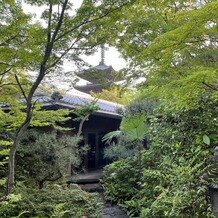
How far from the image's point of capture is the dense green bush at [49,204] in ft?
17.8

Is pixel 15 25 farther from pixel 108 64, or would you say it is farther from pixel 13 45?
pixel 108 64

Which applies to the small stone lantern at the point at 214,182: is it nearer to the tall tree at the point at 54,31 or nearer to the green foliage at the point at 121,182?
the tall tree at the point at 54,31

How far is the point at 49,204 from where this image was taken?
237 inches

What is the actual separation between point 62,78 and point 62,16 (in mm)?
1306

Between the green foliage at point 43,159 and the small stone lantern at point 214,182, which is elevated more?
the small stone lantern at point 214,182

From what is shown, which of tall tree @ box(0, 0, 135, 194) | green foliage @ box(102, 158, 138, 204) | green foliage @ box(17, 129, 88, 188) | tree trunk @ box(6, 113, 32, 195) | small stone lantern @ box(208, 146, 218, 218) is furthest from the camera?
green foliage @ box(17, 129, 88, 188)

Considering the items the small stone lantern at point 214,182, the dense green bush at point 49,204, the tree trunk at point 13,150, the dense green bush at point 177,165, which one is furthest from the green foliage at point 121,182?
the small stone lantern at point 214,182

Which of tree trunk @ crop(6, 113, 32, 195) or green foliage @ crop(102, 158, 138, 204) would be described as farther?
green foliage @ crop(102, 158, 138, 204)

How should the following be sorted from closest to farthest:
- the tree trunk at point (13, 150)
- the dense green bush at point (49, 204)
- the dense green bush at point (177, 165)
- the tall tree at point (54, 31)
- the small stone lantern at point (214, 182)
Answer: the small stone lantern at point (214, 182) → the dense green bush at point (177, 165) → the tall tree at point (54, 31) → the dense green bush at point (49, 204) → the tree trunk at point (13, 150)

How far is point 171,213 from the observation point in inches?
183

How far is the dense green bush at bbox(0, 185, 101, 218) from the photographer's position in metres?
5.44

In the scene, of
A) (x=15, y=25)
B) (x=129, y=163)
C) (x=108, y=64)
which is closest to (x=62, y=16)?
(x=15, y=25)

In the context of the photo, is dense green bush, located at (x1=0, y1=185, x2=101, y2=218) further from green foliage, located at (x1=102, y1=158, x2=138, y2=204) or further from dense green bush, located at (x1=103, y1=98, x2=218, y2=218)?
green foliage, located at (x1=102, y1=158, x2=138, y2=204)

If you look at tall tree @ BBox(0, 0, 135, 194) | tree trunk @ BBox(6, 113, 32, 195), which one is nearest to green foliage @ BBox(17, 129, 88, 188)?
tree trunk @ BBox(6, 113, 32, 195)
